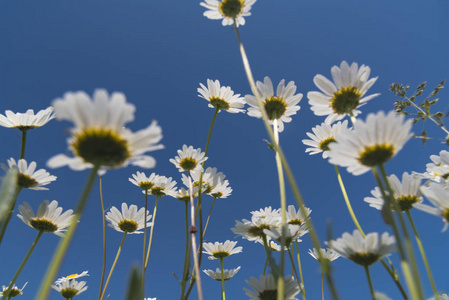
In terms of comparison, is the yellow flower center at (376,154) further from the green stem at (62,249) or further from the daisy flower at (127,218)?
the daisy flower at (127,218)

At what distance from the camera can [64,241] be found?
483 millimetres

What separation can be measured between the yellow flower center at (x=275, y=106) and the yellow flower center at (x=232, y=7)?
41 centimetres

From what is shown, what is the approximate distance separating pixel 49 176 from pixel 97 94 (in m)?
1.00

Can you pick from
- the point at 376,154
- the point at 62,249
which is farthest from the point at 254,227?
the point at 62,249

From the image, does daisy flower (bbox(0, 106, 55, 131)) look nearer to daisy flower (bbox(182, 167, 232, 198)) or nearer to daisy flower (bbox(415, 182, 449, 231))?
daisy flower (bbox(182, 167, 232, 198))

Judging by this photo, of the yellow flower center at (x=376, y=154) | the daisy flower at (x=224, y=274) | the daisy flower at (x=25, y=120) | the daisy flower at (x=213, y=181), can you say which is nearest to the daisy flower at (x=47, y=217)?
the daisy flower at (x=25, y=120)

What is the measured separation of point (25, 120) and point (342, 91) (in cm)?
153

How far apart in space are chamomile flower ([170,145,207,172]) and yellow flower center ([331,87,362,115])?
1.05m

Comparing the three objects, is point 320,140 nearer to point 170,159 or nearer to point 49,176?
point 170,159

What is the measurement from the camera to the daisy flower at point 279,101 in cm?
139

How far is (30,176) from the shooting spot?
1.35m

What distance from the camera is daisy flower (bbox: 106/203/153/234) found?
2025 millimetres

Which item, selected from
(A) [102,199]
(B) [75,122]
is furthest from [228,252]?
(B) [75,122]

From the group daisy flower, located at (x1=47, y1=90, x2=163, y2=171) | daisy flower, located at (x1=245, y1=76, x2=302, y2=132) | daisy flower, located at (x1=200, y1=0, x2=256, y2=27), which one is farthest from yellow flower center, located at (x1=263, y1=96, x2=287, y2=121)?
daisy flower, located at (x1=47, y1=90, x2=163, y2=171)
